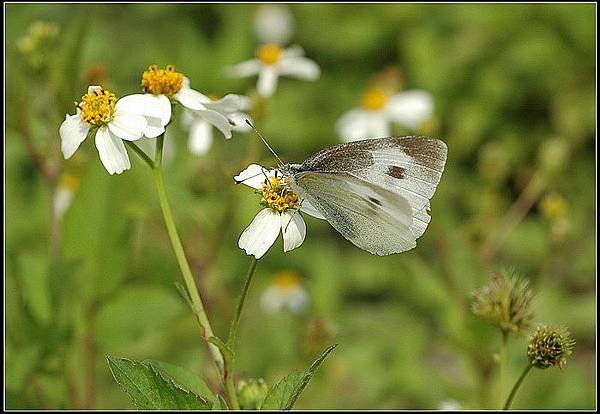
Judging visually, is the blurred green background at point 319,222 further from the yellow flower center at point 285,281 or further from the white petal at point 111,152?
the white petal at point 111,152

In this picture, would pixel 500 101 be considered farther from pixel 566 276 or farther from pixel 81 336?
pixel 81 336

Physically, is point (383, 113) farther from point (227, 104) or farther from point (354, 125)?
point (227, 104)

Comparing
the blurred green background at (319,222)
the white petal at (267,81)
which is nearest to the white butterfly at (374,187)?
the blurred green background at (319,222)

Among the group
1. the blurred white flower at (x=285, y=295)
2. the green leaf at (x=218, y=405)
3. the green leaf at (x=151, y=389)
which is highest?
the green leaf at (x=218, y=405)

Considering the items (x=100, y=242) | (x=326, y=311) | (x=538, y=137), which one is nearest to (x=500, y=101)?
(x=538, y=137)

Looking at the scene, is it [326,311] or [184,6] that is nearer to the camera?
[326,311]
